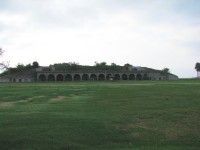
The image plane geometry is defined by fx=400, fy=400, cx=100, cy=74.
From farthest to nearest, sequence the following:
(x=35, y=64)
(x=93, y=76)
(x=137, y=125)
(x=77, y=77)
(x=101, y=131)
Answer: (x=35, y=64)
(x=93, y=76)
(x=77, y=77)
(x=137, y=125)
(x=101, y=131)

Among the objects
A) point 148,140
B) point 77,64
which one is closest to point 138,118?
point 148,140

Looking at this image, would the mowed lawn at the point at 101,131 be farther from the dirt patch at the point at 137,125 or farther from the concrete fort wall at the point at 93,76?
the concrete fort wall at the point at 93,76

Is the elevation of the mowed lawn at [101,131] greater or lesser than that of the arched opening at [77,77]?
lesser

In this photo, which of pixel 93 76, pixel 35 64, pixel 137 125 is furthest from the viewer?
pixel 35 64

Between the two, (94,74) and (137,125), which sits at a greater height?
(94,74)

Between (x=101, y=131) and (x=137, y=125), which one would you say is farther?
(x=137, y=125)

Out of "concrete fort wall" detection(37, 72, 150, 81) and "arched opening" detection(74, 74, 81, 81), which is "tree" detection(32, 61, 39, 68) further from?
"arched opening" detection(74, 74, 81, 81)

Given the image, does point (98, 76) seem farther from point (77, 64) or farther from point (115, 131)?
point (115, 131)

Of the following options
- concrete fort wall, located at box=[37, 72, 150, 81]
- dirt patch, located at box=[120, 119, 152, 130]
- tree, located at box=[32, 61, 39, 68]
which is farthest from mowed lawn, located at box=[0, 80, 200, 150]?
tree, located at box=[32, 61, 39, 68]

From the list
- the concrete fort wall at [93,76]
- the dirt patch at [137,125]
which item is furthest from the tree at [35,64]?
the dirt patch at [137,125]

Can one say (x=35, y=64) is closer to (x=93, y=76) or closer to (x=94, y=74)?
(x=93, y=76)

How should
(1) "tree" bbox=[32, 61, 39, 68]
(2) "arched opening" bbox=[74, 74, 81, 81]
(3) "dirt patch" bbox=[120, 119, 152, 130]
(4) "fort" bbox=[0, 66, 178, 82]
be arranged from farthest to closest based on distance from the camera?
1. (1) "tree" bbox=[32, 61, 39, 68]
2. (2) "arched opening" bbox=[74, 74, 81, 81]
3. (4) "fort" bbox=[0, 66, 178, 82]
4. (3) "dirt patch" bbox=[120, 119, 152, 130]

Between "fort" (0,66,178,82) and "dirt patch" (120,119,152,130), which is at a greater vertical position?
"fort" (0,66,178,82)

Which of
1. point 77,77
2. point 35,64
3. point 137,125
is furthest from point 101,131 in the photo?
point 35,64
